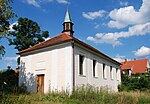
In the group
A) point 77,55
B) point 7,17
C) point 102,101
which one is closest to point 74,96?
point 102,101

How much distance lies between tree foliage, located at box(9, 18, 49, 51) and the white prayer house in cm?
1633

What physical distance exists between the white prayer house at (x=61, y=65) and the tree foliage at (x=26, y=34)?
16329mm

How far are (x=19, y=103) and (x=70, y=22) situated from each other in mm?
A: 16607

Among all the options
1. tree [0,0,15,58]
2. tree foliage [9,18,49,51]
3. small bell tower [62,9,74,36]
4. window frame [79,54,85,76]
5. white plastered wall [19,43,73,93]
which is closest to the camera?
tree [0,0,15,58]

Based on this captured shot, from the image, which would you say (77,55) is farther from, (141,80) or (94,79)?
(141,80)

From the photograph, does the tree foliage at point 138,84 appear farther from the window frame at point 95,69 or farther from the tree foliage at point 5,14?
the tree foliage at point 5,14

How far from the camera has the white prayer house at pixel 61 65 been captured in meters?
20.5

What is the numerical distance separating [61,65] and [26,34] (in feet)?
77.0

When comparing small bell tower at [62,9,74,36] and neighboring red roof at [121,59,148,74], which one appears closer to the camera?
small bell tower at [62,9,74,36]

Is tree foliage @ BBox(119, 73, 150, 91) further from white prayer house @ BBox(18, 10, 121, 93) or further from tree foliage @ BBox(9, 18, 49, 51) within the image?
tree foliage @ BBox(9, 18, 49, 51)

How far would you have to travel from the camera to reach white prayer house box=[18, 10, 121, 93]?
67.3 feet

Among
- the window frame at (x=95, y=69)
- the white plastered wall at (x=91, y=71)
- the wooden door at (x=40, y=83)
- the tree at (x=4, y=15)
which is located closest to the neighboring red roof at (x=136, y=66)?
the white plastered wall at (x=91, y=71)

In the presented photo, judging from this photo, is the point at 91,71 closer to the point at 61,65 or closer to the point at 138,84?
the point at 61,65

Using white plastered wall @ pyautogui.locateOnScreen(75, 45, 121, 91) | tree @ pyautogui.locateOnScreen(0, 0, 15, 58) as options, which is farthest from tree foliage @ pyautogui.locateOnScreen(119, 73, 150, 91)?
tree @ pyautogui.locateOnScreen(0, 0, 15, 58)
